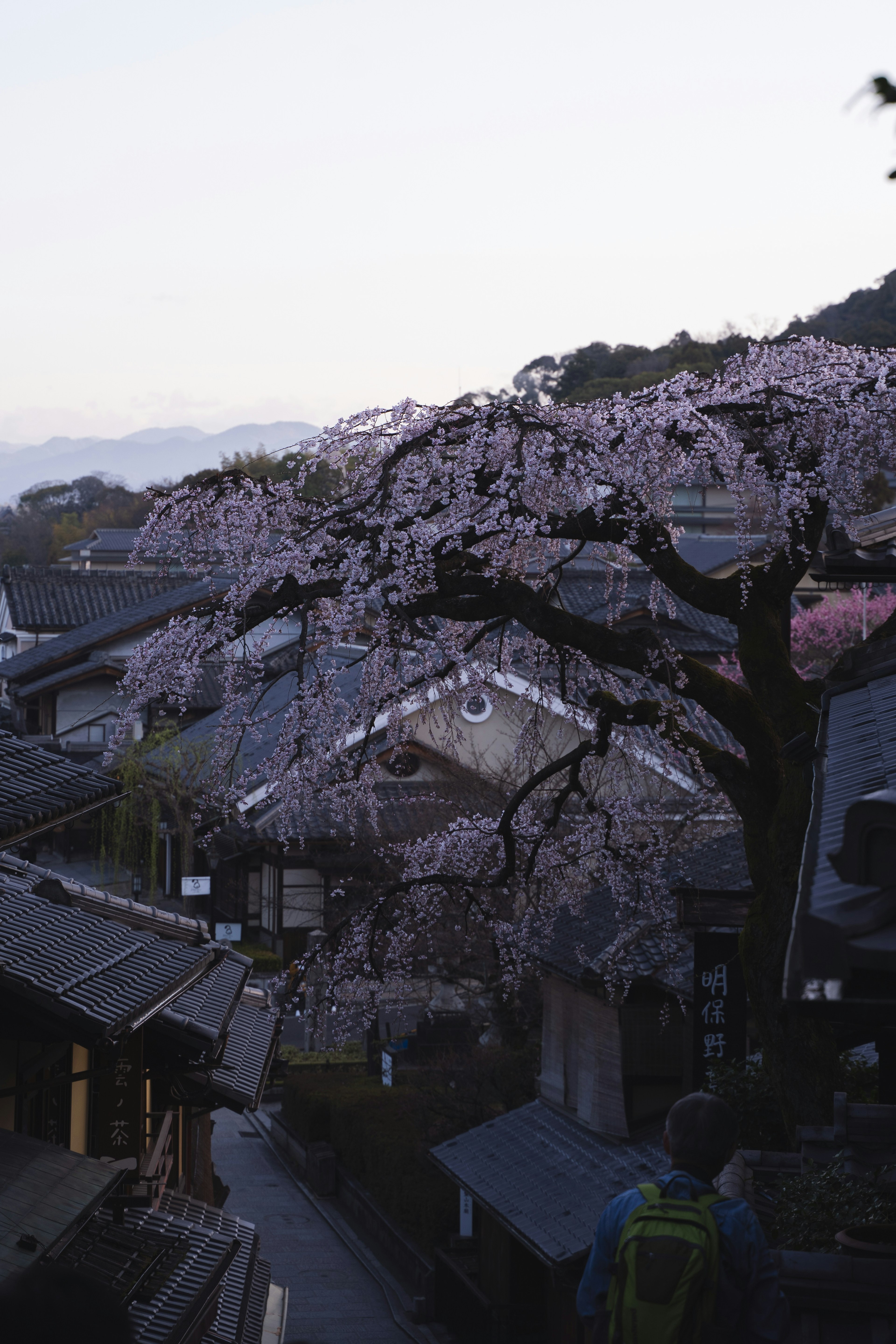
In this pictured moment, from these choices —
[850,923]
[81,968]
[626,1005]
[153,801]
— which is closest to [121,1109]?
[81,968]

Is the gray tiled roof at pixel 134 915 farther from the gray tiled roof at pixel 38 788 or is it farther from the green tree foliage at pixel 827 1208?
the green tree foliage at pixel 827 1208

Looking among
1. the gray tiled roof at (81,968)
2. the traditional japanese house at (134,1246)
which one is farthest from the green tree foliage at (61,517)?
the gray tiled roof at (81,968)

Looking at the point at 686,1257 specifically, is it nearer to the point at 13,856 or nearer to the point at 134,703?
the point at 13,856

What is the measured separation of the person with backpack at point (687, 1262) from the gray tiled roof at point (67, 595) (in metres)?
40.7

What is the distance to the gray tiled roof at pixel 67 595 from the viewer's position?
143 ft

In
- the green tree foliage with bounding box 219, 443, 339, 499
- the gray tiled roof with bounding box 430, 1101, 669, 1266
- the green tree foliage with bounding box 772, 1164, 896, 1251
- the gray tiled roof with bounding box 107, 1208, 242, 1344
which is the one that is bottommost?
the gray tiled roof with bounding box 430, 1101, 669, 1266

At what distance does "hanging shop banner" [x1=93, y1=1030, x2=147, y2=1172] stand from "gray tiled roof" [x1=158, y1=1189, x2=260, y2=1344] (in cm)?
51

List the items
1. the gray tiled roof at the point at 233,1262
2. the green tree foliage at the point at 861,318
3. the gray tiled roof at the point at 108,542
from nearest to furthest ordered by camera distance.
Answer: the gray tiled roof at the point at 233,1262 < the green tree foliage at the point at 861,318 < the gray tiled roof at the point at 108,542

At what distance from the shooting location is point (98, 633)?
36312mm

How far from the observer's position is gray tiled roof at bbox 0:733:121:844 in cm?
555

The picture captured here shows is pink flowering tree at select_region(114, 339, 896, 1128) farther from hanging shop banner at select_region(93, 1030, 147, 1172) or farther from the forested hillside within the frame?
the forested hillside

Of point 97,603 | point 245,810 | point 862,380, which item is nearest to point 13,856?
point 862,380

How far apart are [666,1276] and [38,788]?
4.07 metres

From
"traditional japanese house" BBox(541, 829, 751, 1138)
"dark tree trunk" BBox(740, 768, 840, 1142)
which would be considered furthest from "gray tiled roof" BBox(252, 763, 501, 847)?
"dark tree trunk" BBox(740, 768, 840, 1142)
